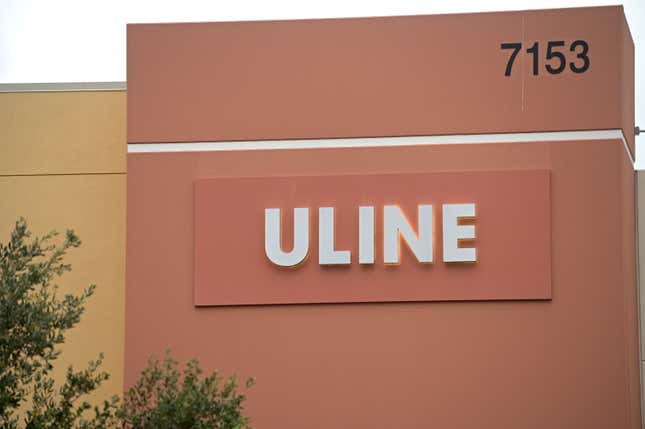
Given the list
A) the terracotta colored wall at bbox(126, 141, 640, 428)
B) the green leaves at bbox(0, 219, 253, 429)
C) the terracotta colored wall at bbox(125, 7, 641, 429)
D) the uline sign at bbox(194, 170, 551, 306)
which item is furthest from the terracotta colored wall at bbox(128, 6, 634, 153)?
the green leaves at bbox(0, 219, 253, 429)

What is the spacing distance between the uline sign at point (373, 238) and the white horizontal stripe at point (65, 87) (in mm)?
2977

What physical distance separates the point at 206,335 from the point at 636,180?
16.9 ft

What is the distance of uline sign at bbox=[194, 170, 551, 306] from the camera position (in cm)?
1249

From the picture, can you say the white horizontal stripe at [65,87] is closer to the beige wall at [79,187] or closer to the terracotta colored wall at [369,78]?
the beige wall at [79,187]

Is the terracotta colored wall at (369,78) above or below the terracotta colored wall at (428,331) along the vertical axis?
above

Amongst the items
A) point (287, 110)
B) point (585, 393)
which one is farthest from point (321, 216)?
point (585, 393)

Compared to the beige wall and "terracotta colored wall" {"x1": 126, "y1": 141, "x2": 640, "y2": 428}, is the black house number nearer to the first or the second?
"terracotta colored wall" {"x1": 126, "y1": 141, "x2": 640, "y2": 428}

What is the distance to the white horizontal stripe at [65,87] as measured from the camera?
1525 centimetres

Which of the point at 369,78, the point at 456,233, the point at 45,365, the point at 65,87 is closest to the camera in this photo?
the point at 45,365

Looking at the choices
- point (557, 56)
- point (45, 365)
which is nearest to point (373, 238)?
point (557, 56)

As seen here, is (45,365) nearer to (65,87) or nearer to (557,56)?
(557,56)

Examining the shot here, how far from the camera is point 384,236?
12.6 meters

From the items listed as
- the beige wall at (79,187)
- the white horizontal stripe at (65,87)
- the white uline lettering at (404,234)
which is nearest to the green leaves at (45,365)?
the white uline lettering at (404,234)

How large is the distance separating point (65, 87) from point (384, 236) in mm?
5029
